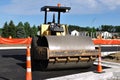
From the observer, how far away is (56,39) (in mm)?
11391

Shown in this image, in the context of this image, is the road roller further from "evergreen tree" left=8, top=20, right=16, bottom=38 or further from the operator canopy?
"evergreen tree" left=8, top=20, right=16, bottom=38

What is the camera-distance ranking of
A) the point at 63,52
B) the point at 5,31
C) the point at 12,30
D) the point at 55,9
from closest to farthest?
the point at 63,52 < the point at 55,9 < the point at 12,30 < the point at 5,31

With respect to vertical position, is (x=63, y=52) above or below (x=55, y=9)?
below

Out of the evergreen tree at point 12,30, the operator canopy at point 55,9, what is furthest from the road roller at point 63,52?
the evergreen tree at point 12,30

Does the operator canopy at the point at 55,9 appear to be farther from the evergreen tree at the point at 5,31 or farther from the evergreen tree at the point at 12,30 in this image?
the evergreen tree at the point at 5,31

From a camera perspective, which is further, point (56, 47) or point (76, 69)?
point (76, 69)

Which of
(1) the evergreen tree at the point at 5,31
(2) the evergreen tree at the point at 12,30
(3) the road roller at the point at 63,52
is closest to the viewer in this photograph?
(3) the road roller at the point at 63,52

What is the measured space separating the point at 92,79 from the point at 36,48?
3495mm

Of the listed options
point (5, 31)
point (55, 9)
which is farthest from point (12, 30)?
point (55, 9)

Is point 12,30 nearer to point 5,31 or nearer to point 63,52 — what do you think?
point 5,31

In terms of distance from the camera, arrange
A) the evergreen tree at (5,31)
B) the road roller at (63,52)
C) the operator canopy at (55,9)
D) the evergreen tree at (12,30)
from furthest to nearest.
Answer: the evergreen tree at (5,31) → the evergreen tree at (12,30) → the operator canopy at (55,9) → the road roller at (63,52)

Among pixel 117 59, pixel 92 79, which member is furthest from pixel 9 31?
pixel 92 79

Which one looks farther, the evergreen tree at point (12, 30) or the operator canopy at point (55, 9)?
the evergreen tree at point (12, 30)

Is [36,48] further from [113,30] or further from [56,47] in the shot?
[113,30]
